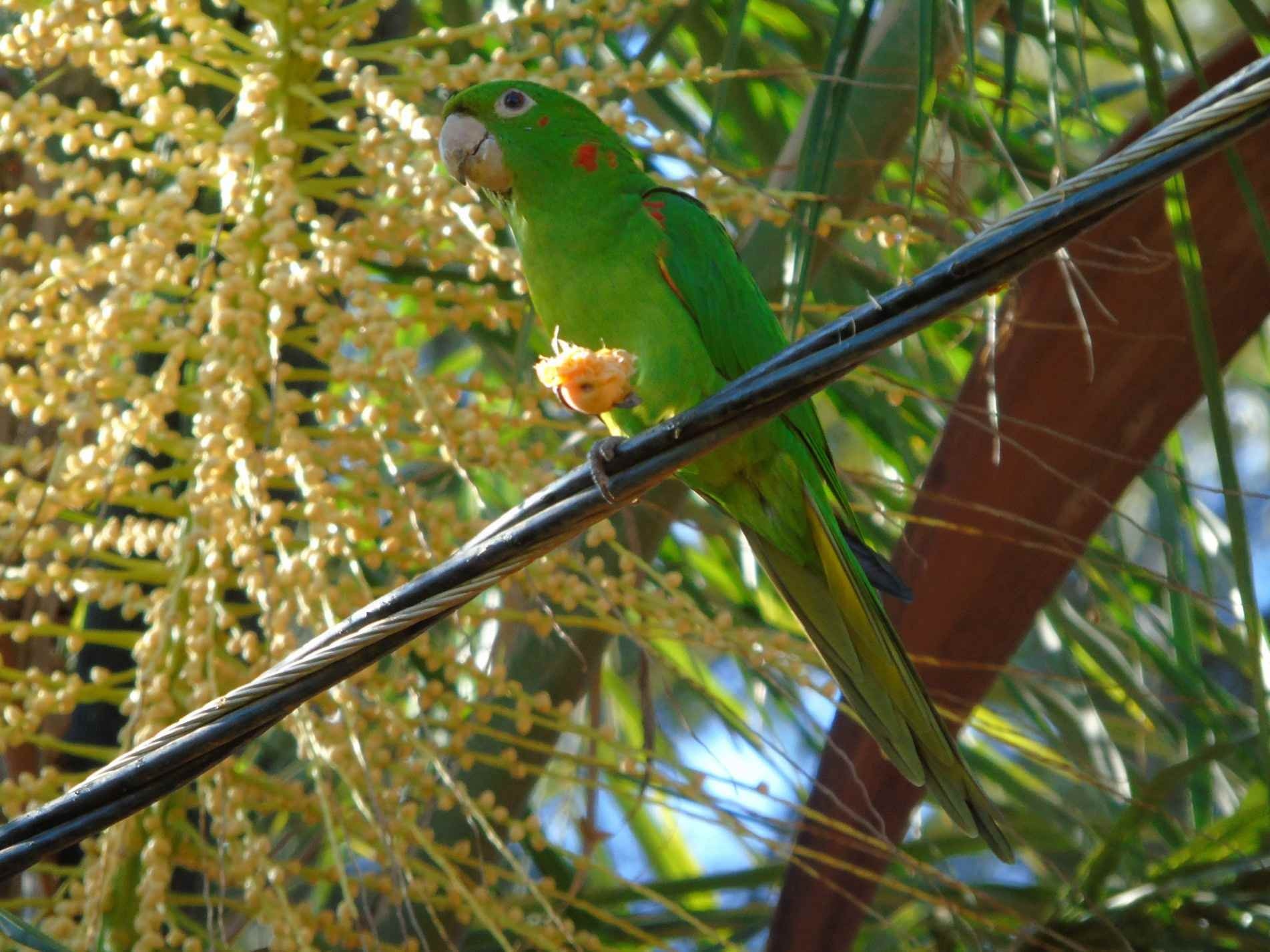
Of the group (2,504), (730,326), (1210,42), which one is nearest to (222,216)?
(2,504)

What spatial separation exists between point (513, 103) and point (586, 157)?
17cm

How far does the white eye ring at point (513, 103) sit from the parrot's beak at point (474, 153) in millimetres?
42

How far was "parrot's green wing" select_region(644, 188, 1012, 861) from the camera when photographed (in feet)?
6.91

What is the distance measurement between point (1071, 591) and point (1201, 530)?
1.07 m

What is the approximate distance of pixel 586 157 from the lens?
246 cm

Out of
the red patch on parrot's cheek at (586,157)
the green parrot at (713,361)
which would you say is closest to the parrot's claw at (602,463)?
the green parrot at (713,361)

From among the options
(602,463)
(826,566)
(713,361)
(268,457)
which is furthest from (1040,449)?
(268,457)

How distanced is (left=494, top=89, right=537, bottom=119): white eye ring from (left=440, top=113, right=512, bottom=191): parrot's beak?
0.04m

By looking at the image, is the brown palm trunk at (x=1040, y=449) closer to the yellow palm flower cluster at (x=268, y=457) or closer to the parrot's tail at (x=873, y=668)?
the parrot's tail at (x=873, y=668)

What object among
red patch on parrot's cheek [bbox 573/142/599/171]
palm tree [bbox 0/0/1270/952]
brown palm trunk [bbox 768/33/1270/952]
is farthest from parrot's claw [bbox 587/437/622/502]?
red patch on parrot's cheek [bbox 573/142/599/171]

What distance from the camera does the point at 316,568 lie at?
73.4 inches

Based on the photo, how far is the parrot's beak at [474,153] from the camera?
2467mm

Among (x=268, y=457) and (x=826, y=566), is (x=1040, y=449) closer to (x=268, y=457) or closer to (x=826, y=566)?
(x=826, y=566)

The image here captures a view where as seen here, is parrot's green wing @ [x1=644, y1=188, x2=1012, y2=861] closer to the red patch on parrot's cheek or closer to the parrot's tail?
the parrot's tail
